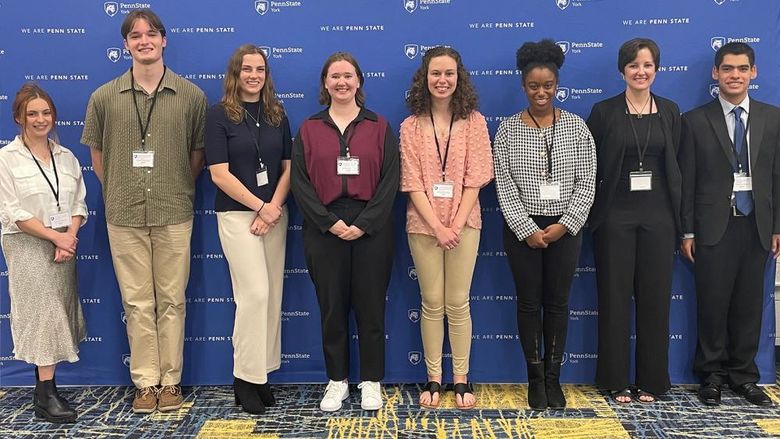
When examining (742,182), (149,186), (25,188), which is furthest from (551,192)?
(25,188)

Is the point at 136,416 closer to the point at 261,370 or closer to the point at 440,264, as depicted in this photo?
the point at 261,370

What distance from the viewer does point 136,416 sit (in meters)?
3.02

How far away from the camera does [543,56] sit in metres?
2.92

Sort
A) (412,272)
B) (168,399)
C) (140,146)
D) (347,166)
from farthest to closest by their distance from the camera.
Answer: (412,272) → (168,399) → (140,146) → (347,166)

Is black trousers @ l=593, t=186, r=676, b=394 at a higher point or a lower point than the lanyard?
lower

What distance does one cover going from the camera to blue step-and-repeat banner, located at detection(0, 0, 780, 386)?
10.6ft

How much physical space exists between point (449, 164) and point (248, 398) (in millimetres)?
1545

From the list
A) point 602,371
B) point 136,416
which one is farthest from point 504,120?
point 136,416

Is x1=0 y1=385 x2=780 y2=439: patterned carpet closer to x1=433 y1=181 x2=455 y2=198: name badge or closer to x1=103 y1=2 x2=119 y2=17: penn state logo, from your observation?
x1=433 y1=181 x2=455 y2=198: name badge

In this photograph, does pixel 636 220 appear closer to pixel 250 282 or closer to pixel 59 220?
pixel 250 282

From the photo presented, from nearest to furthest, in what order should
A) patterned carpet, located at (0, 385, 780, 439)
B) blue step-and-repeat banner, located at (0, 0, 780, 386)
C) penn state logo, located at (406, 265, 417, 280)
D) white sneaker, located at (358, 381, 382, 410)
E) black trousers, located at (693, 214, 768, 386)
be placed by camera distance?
1. patterned carpet, located at (0, 385, 780, 439)
2. white sneaker, located at (358, 381, 382, 410)
3. black trousers, located at (693, 214, 768, 386)
4. blue step-and-repeat banner, located at (0, 0, 780, 386)
5. penn state logo, located at (406, 265, 417, 280)

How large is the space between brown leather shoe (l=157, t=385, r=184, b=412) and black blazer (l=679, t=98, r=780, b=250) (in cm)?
278

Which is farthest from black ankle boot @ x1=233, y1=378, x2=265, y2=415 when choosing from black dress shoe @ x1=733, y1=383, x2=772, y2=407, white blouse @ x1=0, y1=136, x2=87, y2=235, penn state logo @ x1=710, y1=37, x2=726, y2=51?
penn state logo @ x1=710, y1=37, x2=726, y2=51

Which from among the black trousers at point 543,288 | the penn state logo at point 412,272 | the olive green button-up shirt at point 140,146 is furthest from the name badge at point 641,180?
the olive green button-up shirt at point 140,146
